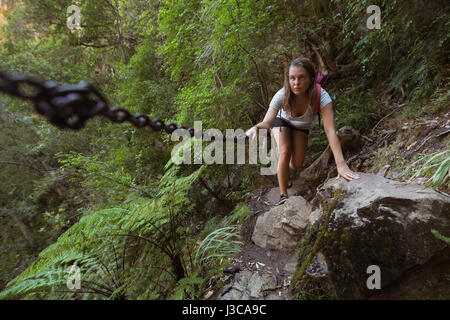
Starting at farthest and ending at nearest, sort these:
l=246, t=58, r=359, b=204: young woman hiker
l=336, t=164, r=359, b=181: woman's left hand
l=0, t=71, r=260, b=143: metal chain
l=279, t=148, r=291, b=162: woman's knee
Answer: l=279, t=148, r=291, b=162: woman's knee, l=246, t=58, r=359, b=204: young woman hiker, l=336, t=164, r=359, b=181: woman's left hand, l=0, t=71, r=260, b=143: metal chain

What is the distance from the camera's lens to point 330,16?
4164 mm

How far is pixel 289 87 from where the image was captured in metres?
2.35

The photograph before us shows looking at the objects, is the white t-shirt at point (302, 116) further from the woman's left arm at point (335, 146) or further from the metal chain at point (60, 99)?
the metal chain at point (60, 99)

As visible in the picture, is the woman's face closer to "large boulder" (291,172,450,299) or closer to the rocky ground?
the rocky ground

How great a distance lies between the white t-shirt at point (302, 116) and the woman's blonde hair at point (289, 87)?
7 centimetres

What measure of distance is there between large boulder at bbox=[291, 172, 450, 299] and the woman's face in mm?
1277

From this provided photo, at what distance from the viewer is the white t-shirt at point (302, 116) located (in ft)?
7.87

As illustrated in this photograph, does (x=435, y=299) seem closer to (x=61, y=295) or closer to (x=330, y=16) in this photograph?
(x=61, y=295)

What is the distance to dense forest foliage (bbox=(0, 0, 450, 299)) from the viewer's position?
222 cm

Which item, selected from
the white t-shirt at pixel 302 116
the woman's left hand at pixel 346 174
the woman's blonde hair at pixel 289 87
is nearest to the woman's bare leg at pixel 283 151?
the white t-shirt at pixel 302 116

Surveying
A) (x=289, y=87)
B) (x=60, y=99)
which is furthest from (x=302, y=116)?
(x=60, y=99)

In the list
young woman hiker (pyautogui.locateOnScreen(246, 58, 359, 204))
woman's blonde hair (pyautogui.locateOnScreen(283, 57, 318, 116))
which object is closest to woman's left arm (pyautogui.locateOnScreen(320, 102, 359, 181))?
young woman hiker (pyautogui.locateOnScreen(246, 58, 359, 204))

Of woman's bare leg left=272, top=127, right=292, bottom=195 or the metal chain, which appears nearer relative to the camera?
the metal chain
